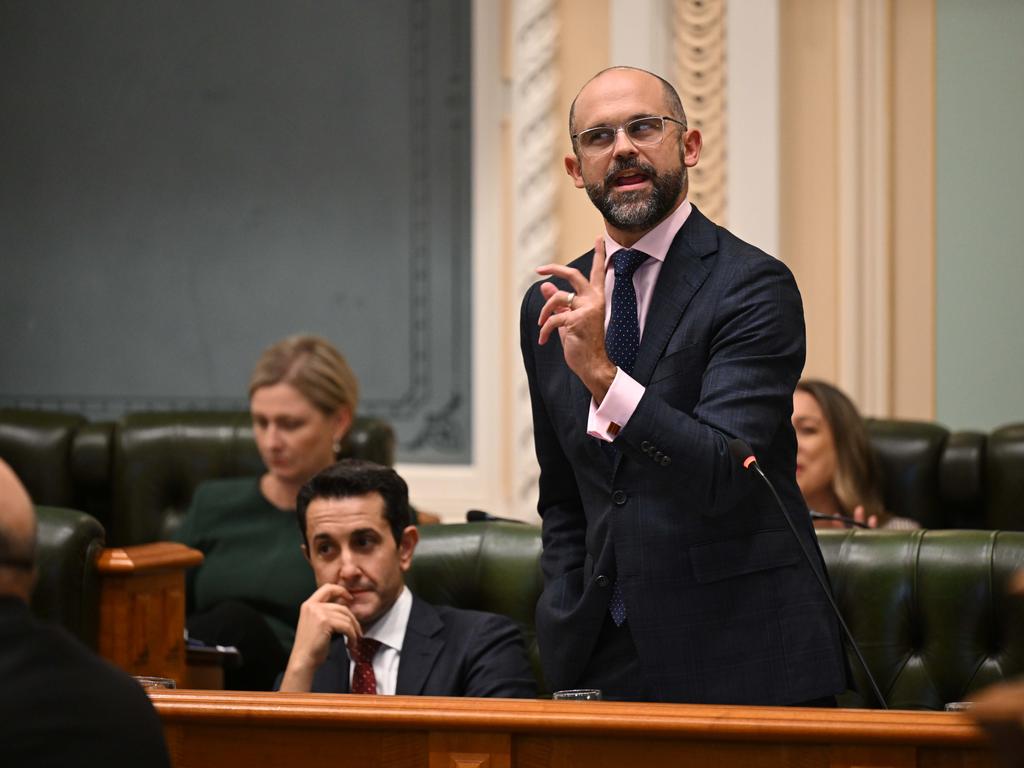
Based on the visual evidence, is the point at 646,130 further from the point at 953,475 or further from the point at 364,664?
the point at 953,475

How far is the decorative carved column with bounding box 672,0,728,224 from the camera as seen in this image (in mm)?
5086

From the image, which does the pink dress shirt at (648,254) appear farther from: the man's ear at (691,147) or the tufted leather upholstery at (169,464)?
the tufted leather upholstery at (169,464)

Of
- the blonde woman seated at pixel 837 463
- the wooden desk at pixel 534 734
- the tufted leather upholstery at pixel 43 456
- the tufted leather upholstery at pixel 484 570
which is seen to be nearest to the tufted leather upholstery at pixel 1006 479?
the blonde woman seated at pixel 837 463

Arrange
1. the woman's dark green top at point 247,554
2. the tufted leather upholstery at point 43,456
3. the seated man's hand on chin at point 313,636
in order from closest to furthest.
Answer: the seated man's hand on chin at point 313,636, the woman's dark green top at point 247,554, the tufted leather upholstery at point 43,456

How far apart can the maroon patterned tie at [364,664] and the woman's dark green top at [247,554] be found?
616 millimetres

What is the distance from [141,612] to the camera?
3.06 meters

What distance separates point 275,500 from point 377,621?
1.04 m

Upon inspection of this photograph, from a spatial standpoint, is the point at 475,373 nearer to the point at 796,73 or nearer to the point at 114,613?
the point at 796,73

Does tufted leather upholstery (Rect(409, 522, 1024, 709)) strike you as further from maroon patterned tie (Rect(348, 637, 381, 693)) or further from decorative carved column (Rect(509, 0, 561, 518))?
decorative carved column (Rect(509, 0, 561, 518))

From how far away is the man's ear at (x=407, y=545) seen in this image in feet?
10.2

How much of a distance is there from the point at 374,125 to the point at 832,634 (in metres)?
3.98

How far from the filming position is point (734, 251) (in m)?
2.26

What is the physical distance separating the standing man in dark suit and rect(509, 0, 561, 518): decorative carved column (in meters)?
2.92

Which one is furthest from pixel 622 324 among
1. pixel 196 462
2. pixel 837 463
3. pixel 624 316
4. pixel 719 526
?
pixel 196 462
